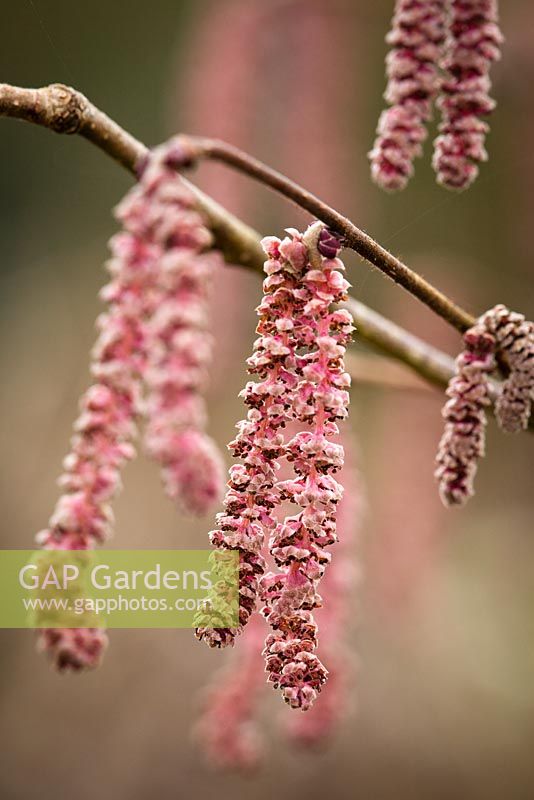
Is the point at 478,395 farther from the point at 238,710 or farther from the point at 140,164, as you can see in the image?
the point at 238,710

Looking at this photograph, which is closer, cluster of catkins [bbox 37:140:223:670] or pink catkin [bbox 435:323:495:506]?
cluster of catkins [bbox 37:140:223:670]

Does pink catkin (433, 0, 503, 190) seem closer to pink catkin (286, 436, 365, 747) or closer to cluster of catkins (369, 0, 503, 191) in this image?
cluster of catkins (369, 0, 503, 191)

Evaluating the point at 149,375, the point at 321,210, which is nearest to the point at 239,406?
the point at 321,210

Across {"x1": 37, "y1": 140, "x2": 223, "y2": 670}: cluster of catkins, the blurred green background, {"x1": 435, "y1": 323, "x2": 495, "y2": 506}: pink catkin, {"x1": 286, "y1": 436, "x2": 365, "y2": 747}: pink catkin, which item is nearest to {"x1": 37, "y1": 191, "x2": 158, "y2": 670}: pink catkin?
{"x1": 37, "y1": 140, "x2": 223, "y2": 670}: cluster of catkins

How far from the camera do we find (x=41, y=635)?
1.89 feet

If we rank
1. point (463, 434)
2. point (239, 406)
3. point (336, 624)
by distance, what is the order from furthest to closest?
point (239, 406) < point (336, 624) < point (463, 434)

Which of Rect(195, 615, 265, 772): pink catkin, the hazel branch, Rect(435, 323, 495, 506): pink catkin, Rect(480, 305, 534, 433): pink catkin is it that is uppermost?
the hazel branch

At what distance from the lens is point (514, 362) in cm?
71

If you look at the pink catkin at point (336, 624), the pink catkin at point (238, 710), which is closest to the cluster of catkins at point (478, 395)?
the pink catkin at point (336, 624)

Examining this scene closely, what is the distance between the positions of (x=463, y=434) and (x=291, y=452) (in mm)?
168

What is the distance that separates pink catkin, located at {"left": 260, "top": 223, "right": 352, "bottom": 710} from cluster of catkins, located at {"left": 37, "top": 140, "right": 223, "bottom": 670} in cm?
9

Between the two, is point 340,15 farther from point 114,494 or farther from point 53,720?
point 53,720

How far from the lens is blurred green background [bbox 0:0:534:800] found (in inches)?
71.1

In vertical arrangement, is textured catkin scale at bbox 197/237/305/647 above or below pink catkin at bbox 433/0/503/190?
below
